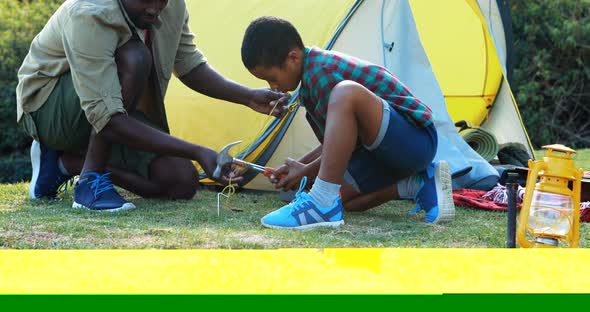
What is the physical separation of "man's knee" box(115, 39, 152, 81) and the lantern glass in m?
1.32

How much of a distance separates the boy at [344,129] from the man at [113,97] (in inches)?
11.3

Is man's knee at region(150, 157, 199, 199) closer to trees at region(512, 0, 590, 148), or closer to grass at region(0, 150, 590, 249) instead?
grass at region(0, 150, 590, 249)

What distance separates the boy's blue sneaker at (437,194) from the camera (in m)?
2.45

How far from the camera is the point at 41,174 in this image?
2.86m

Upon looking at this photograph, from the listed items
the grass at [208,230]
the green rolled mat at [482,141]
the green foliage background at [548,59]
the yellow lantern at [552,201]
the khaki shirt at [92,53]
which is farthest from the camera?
the green foliage background at [548,59]

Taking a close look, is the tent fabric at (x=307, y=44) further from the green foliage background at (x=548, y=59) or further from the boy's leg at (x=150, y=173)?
the green foliage background at (x=548, y=59)

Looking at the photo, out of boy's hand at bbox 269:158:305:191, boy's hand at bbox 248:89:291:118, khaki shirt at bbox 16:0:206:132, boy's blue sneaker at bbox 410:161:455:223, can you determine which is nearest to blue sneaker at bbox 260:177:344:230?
boy's hand at bbox 269:158:305:191

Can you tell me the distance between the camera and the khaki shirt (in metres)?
2.52

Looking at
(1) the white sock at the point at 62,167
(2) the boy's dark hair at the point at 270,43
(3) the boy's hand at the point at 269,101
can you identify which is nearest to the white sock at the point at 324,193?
(2) the boy's dark hair at the point at 270,43

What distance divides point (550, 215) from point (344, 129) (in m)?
0.62

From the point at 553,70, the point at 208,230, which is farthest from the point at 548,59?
the point at 208,230
